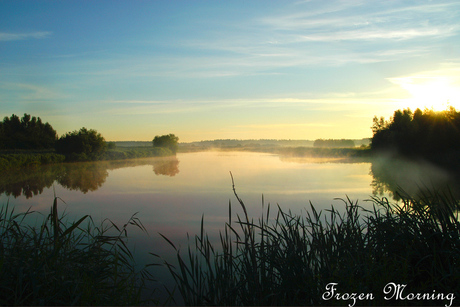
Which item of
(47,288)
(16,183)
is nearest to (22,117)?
(16,183)

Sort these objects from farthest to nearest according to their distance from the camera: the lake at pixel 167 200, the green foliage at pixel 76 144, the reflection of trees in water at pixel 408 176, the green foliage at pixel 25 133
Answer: the green foliage at pixel 25 133 < the green foliage at pixel 76 144 < the reflection of trees in water at pixel 408 176 < the lake at pixel 167 200

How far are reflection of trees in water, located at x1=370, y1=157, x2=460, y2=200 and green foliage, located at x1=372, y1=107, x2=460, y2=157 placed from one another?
102cm

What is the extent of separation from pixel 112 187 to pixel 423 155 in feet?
Result: 65.0

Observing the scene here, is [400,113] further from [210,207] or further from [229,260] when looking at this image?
[229,260]

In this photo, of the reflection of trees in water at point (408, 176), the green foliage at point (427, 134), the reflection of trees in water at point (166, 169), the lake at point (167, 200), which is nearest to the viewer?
the lake at point (167, 200)

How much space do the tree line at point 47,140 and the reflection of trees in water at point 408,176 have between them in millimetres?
22512

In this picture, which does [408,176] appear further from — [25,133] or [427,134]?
[25,133]

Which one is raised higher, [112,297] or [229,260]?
[229,260]

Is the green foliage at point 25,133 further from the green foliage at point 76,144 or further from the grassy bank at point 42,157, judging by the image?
the green foliage at point 76,144

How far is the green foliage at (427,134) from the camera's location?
19.1m

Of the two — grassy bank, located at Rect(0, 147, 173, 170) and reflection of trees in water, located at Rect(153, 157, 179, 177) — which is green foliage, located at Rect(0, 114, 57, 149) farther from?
reflection of trees in water, located at Rect(153, 157, 179, 177)

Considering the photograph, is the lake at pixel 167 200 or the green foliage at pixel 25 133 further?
the green foliage at pixel 25 133

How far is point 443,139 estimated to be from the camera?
1964 centimetres

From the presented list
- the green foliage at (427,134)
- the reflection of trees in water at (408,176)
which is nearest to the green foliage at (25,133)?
the reflection of trees in water at (408,176)
